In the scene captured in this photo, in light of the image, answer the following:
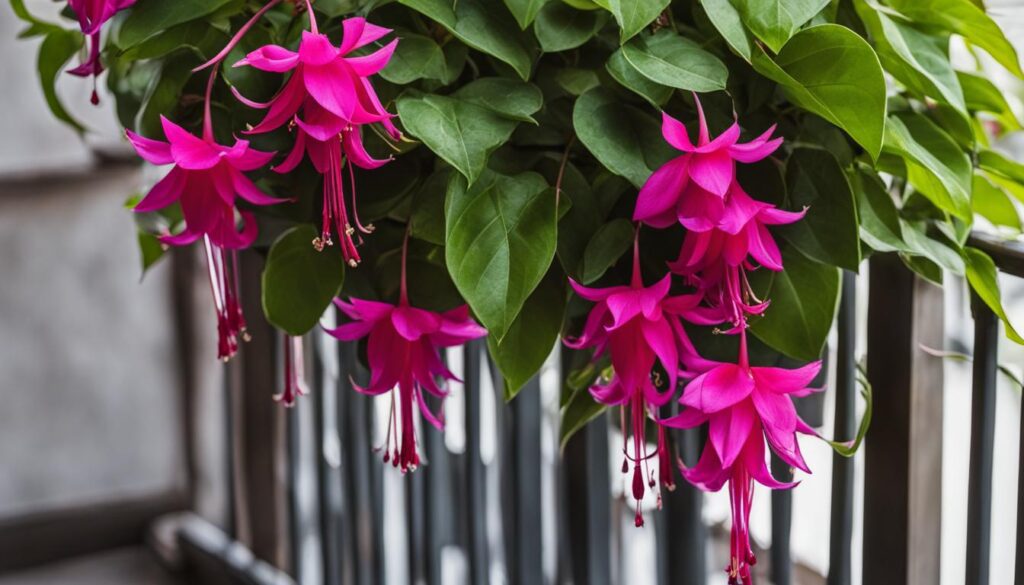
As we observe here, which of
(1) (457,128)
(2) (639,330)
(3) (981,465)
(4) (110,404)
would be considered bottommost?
(4) (110,404)

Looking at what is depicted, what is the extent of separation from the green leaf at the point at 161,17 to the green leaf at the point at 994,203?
474 millimetres

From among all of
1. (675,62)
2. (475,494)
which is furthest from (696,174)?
(475,494)

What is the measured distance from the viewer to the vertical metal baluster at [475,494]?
1.09m

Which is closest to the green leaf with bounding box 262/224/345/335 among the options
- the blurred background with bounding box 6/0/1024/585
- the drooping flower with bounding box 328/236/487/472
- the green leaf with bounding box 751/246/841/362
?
the drooping flower with bounding box 328/236/487/472

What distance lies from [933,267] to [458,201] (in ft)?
0.97

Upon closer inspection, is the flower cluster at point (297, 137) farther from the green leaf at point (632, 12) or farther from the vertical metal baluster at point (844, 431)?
the vertical metal baluster at point (844, 431)

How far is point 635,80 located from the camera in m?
0.53

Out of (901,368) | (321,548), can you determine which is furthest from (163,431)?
(901,368)

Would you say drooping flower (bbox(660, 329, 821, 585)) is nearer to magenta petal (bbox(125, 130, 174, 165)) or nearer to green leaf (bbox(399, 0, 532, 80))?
green leaf (bbox(399, 0, 532, 80))

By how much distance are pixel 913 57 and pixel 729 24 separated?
15 cm

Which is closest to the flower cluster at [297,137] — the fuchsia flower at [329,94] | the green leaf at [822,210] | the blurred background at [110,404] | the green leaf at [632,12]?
the fuchsia flower at [329,94]

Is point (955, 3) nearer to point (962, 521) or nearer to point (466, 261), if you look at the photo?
point (466, 261)

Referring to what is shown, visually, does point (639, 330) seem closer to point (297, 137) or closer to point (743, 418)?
point (743, 418)

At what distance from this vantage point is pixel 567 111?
1.99 feet
